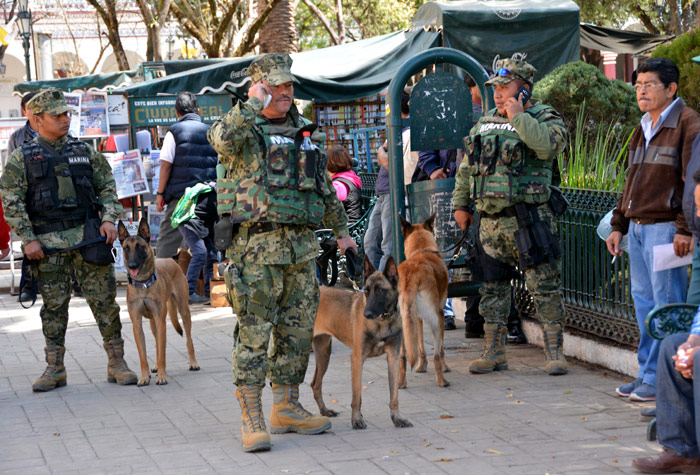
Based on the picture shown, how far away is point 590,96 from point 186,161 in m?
4.73

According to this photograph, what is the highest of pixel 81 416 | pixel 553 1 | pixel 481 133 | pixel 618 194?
pixel 553 1

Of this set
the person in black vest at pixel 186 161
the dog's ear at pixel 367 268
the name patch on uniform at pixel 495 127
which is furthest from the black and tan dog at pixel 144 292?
the person in black vest at pixel 186 161

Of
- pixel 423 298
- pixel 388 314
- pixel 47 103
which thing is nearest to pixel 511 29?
pixel 423 298

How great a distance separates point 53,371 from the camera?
6945 millimetres

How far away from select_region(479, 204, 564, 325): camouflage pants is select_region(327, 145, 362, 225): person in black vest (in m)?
2.97

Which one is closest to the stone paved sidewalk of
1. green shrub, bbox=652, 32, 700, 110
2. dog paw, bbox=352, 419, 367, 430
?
dog paw, bbox=352, 419, 367, 430

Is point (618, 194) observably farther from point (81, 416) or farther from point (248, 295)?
point (81, 416)

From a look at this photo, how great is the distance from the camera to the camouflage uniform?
5078mm

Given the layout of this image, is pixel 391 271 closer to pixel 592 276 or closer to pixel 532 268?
pixel 532 268

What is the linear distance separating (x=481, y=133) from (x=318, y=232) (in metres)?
2.51

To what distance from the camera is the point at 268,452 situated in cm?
510

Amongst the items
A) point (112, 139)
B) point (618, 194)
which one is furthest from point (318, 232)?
point (112, 139)

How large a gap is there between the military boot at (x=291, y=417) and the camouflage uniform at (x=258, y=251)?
324 mm

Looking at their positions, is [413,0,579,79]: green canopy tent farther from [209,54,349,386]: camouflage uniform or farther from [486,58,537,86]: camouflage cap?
[209,54,349,386]: camouflage uniform
